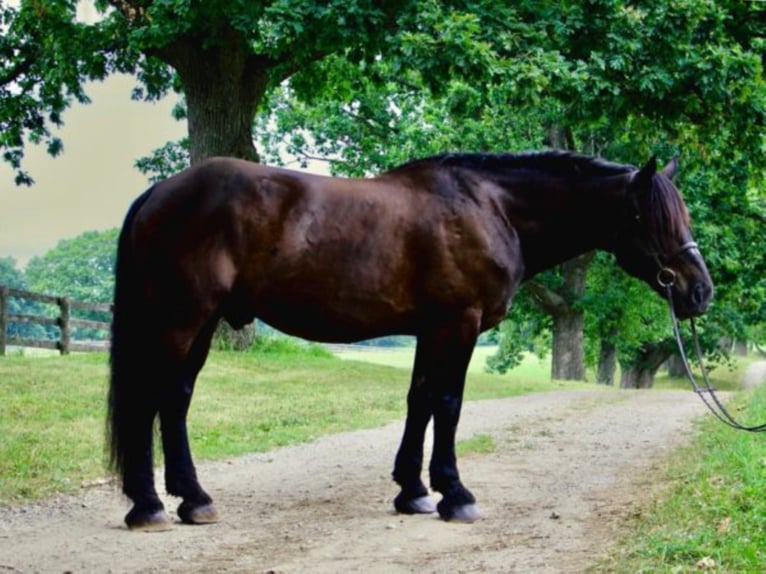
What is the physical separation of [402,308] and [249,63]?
14.5 metres

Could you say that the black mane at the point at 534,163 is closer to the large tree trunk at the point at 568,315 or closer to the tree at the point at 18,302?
the large tree trunk at the point at 568,315

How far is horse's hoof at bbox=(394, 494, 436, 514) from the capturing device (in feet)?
22.4

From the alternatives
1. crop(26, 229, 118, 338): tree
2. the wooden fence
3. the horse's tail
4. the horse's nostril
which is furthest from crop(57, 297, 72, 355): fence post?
crop(26, 229, 118, 338): tree

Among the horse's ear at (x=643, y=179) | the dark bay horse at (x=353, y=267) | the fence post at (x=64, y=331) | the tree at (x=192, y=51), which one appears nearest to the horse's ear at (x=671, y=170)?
the dark bay horse at (x=353, y=267)

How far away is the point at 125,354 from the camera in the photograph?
6543mm

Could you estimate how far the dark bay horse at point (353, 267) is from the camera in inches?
251

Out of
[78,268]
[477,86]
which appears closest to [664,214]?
[477,86]

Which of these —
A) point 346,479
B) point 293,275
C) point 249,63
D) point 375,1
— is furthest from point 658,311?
point 293,275

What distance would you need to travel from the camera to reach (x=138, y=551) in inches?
225

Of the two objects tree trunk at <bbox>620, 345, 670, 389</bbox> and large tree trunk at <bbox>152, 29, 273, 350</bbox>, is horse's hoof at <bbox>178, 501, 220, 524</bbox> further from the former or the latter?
tree trunk at <bbox>620, 345, 670, 389</bbox>

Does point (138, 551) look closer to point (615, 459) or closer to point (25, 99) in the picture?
point (615, 459)

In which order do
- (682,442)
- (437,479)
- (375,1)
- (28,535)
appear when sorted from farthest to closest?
(375,1) → (682,442) → (437,479) → (28,535)

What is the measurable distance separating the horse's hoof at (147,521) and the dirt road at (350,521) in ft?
0.23

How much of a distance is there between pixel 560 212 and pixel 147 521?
11.7ft
